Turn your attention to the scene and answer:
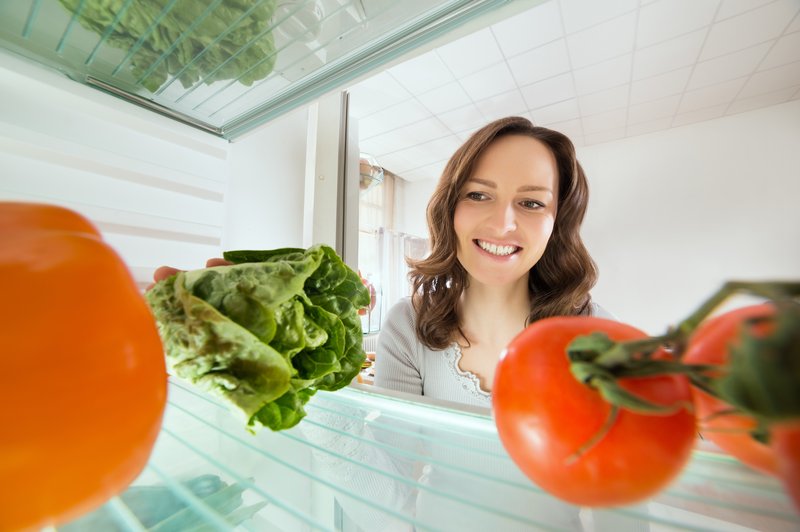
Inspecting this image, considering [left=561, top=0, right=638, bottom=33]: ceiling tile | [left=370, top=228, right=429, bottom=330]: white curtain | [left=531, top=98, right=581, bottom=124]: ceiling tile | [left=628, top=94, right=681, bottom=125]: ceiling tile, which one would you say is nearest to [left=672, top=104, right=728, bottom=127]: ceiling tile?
[left=628, top=94, right=681, bottom=125]: ceiling tile

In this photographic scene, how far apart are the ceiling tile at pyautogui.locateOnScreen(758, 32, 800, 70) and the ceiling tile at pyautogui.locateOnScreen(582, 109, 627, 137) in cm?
89

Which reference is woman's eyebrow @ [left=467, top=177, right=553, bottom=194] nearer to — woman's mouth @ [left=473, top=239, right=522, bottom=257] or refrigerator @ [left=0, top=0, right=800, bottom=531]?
woman's mouth @ [left=473, top=239, right=522, bottom=257]

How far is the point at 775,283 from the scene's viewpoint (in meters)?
0.08

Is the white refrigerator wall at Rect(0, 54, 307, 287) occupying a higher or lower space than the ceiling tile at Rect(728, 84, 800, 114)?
lower

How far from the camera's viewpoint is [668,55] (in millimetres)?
2393

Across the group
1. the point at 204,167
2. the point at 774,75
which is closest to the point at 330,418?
the point at 204,167

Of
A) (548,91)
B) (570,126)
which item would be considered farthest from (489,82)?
(570,126)

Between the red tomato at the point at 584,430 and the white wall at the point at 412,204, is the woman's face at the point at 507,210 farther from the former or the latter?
the white wall at the point at 412,204

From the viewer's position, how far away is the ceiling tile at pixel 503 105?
288cm

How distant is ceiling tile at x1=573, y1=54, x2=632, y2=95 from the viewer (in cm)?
246

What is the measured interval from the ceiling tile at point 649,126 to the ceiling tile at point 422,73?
203 centimetres

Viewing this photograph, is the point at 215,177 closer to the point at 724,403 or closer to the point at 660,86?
the point at 724,403

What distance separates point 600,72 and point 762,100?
1700 millimetres

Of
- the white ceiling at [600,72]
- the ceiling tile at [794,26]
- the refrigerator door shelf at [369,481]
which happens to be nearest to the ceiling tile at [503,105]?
the white ceiling at [600,72]
